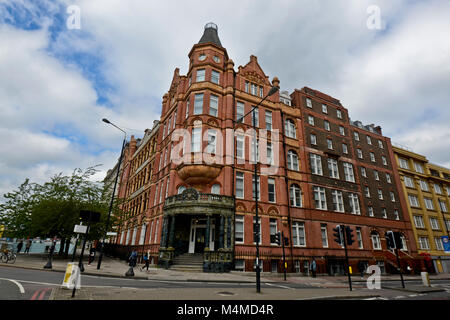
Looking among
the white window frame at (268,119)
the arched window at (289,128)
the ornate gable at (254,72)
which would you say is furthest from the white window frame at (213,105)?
the arched window at (289,128)

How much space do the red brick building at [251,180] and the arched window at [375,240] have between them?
0.42 feet

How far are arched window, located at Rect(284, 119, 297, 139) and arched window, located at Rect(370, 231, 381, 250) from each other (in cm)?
1611

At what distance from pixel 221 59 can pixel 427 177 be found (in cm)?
4151

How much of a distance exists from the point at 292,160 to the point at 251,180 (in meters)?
6.84

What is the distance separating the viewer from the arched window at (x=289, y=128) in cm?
3039

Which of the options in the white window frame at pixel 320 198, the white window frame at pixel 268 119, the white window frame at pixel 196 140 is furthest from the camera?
the white window frame at pixel 268 119

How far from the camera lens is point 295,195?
90.8 feet

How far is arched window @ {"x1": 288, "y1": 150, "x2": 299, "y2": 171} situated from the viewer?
28.7 meters

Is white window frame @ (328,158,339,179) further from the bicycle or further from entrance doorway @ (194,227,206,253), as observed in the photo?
the bicycle

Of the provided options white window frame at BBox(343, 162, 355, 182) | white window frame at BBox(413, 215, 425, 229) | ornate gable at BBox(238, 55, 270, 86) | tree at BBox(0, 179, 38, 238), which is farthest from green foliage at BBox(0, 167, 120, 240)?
white window frame at BBox(413, 215, 425, 229)

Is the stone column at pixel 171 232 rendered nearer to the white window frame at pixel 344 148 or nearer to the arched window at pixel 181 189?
the arched window at pixel 181 189

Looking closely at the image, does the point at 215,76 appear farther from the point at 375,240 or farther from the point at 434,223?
the point at 434,223

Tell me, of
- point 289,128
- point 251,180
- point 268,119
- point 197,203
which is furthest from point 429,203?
point 197,203

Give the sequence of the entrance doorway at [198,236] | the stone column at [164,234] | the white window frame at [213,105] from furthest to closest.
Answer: the white window frame at [213,105] → the entrance doorway at [198,236] → the stone column at [164,234]
